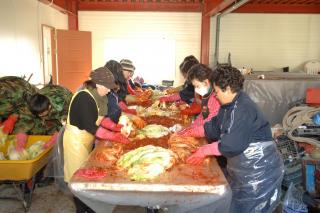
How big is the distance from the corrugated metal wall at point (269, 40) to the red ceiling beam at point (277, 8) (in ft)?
0.55

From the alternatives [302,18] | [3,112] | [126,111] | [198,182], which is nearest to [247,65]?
[302,18]

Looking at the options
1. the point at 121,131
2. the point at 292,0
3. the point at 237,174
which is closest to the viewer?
the point at 237,174

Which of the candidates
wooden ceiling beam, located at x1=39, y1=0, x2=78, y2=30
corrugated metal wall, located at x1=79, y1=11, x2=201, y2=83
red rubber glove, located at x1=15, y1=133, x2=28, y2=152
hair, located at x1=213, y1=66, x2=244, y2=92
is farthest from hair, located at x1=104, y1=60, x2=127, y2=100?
corrugated metal wall, located at x1=79, y1=11, x2=201, y2=83

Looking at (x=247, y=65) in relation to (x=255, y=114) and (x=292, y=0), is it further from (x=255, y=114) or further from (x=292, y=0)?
(x=255, y=114)

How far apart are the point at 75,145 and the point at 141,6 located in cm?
1012

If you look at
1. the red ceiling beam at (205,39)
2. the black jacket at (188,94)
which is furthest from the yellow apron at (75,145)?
the red ceiling beam at (205,39)

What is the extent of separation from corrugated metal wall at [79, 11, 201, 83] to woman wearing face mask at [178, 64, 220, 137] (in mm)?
9344

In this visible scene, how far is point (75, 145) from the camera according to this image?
3.75 meters

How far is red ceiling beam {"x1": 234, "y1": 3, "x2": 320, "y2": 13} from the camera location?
12906mm

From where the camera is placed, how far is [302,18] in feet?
42.8

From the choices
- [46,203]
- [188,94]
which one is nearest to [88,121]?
[46,203]

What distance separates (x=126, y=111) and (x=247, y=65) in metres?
9.21

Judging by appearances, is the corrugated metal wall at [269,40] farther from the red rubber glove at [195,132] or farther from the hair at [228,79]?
the hair at [228,79]

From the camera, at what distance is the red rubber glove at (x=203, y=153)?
2.93 metres
